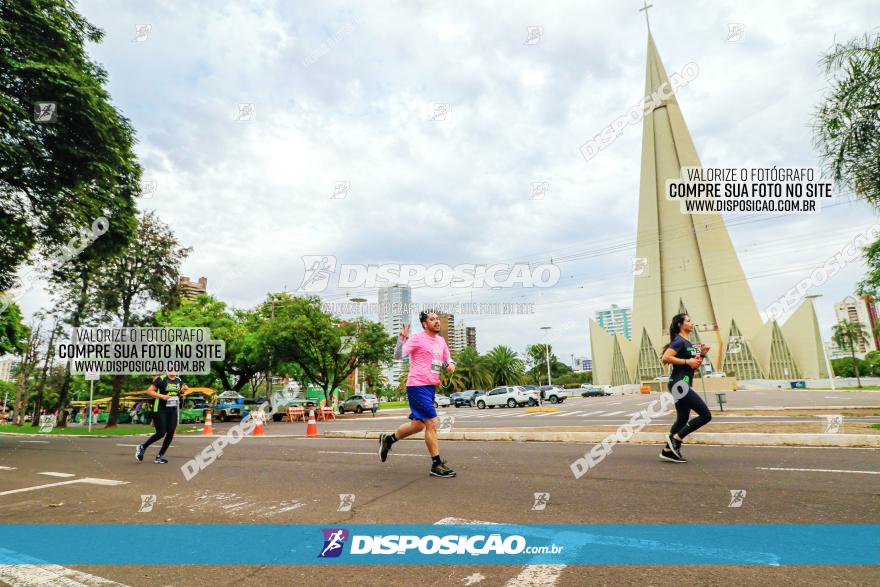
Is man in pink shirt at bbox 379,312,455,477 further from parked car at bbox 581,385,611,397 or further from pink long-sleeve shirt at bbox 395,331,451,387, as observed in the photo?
parked car at bbox 581,385,611,397

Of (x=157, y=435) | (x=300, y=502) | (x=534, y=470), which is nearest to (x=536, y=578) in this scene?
(x=300, y=502)

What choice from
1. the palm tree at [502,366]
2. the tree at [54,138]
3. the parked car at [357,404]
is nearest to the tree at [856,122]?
the tree at [54,138]

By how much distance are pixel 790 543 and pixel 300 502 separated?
3.97m

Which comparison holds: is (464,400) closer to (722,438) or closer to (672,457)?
(722,438)

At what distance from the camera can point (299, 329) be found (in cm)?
3138

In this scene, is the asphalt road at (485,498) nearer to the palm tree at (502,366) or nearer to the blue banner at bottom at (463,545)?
the blue banner at bottom at (463,545)

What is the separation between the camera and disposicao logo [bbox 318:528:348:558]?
3.06 meters

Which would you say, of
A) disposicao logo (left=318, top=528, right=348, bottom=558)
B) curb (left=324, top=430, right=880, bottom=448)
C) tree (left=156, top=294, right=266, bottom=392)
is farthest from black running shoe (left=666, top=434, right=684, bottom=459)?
tree (left=156, top=294, right=266, bottom=392)

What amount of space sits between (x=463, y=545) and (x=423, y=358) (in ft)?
9.22

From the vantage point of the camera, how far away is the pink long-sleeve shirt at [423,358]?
18.6 feet

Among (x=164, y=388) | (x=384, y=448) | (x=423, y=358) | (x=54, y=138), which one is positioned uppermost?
(x=54, y=138)

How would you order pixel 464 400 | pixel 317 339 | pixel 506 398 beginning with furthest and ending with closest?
pixel 464 400 → pixel 506 398 → pixel 317 339

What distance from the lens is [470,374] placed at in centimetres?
7181

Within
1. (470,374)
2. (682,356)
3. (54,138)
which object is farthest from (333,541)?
(470,374)
